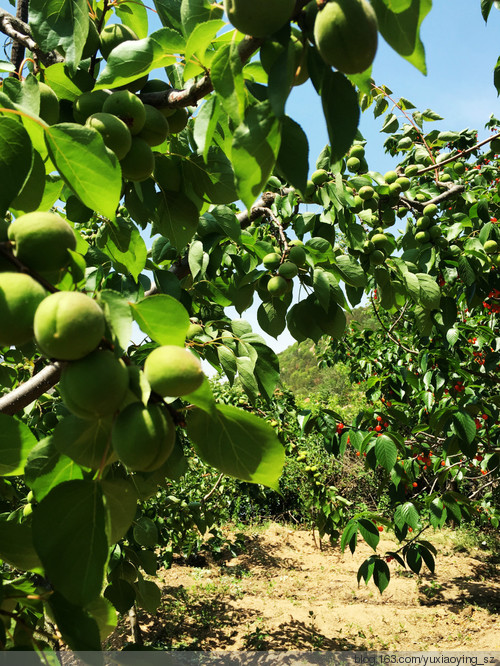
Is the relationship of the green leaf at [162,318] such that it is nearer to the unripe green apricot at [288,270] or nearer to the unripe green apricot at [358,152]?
the unripe green apricot at [288,270]

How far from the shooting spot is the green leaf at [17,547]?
75 centimetres

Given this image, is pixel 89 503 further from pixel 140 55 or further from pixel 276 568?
pixel 276 568

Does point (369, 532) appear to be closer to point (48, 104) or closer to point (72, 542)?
point (72, 542)

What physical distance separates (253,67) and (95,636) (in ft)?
2.94

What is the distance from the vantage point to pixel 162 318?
636 mm

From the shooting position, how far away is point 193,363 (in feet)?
1.83

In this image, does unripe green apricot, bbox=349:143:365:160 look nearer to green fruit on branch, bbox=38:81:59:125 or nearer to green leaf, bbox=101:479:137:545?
green fruit on branch, bbox=38:81:59:125

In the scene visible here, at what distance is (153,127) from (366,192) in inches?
56.1

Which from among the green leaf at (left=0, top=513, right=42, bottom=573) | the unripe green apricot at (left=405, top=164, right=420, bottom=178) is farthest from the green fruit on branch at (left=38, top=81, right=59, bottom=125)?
the unripe green apricot at (left=405, top=164, right=420, bottom=178)

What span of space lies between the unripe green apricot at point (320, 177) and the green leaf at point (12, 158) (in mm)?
1439

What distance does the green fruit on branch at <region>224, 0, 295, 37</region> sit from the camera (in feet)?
1.55

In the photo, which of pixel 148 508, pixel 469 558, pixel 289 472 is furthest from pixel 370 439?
pixel 289 472

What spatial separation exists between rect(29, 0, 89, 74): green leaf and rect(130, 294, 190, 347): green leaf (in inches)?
20.7

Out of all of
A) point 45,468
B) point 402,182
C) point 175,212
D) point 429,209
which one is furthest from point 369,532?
point 45,468
